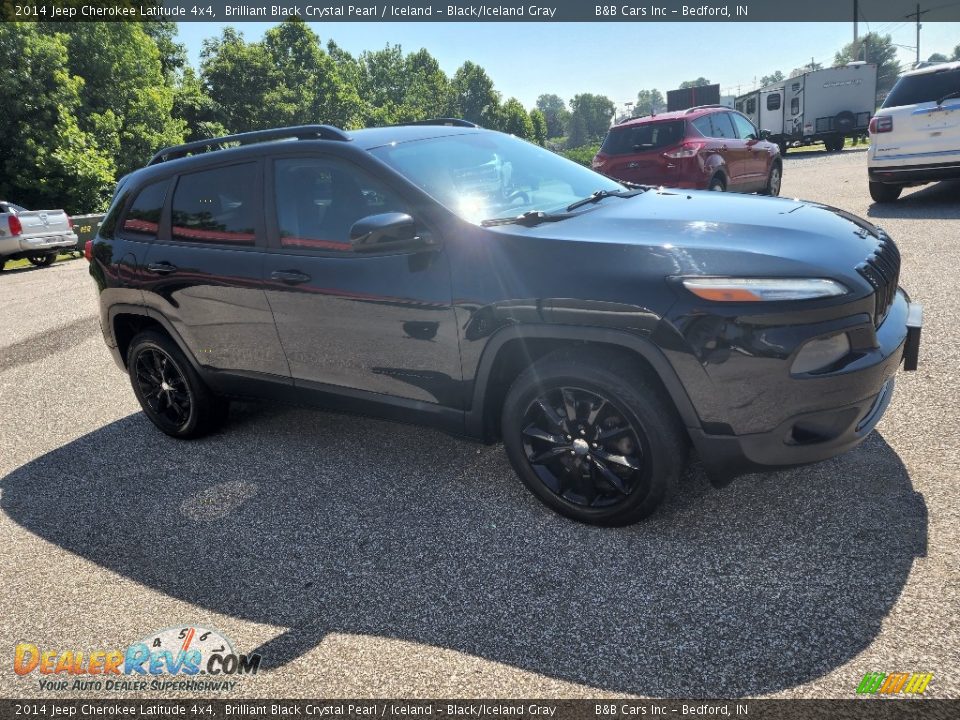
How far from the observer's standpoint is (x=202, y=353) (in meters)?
4.20

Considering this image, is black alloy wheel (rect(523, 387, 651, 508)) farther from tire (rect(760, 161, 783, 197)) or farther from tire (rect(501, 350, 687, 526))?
tire (rect(760, 161, 783, 197))

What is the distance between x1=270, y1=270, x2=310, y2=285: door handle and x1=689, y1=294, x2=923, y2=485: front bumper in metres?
2.03

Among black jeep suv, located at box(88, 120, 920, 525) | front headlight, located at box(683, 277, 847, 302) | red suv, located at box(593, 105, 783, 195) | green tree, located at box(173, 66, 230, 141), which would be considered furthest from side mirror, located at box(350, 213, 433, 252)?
green tree, located at box(173, 66, 230, 141)

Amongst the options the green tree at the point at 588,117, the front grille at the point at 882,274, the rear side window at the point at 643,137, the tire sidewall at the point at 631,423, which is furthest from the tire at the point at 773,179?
the green tree at the point at 588,117

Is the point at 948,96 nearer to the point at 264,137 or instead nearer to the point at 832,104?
the point at 264,137

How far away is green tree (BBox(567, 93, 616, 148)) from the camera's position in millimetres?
183875

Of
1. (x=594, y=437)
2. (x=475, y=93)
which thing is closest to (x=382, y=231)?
(x=594, y=437)

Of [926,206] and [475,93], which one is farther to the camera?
[475,93]

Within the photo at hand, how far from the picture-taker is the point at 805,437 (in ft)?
8.63

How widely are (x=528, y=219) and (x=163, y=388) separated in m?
2.77

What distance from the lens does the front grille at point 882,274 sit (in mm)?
2713

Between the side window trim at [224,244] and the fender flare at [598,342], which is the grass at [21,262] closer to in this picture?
the side window trim at [224,244]

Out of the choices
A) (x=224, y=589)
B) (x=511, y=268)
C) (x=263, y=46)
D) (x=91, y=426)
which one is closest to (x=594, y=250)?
(x=511, y=268)

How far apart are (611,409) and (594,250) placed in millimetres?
652
